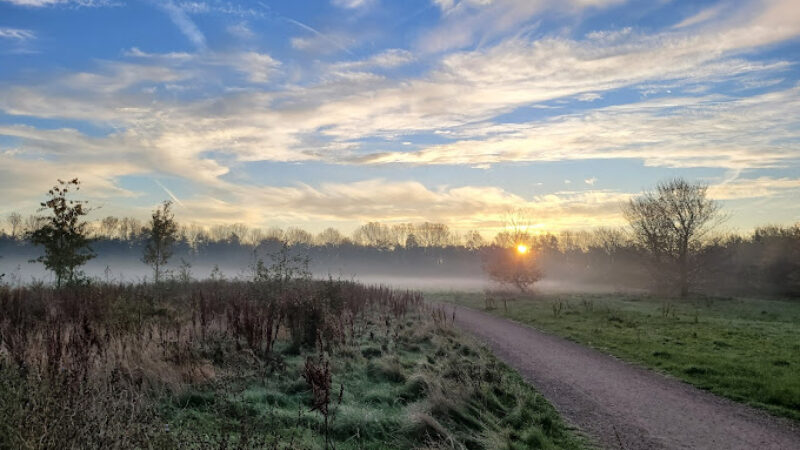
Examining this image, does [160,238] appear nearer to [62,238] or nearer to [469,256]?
[62,238]

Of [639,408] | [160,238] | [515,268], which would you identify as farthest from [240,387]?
[515,268]

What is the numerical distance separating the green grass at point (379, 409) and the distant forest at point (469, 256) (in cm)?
1027

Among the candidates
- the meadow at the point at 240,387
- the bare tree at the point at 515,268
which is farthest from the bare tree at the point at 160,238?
the bare tree at the point at 515,268

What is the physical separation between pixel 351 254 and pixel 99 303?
4321 inches

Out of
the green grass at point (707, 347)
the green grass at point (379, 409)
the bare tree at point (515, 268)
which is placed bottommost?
the green grass at point (707, 347)

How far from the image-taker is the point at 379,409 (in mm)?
7742

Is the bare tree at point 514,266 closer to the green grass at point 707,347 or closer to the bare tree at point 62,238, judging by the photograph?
the green grass at point 707,347

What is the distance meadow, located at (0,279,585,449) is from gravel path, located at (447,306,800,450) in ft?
2.23

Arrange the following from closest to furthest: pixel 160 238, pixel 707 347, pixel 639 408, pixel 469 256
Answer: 1. pixel 639 408
2. pixel 707 347
3. pixel 160 238
4. pixel 469 256

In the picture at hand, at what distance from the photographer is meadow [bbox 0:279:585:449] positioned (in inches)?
185

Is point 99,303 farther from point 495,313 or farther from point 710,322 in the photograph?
point 710,322

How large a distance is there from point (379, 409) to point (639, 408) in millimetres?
5373

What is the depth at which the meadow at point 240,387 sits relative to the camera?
4711mm

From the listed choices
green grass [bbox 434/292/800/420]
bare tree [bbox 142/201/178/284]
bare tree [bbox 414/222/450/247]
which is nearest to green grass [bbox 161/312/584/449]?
green grass [bbox 434/292/800/420]
